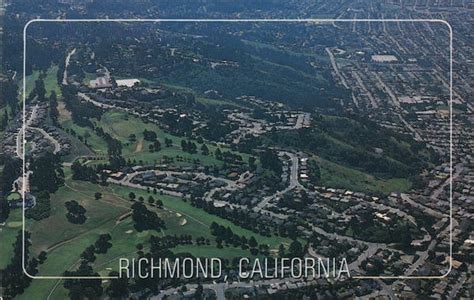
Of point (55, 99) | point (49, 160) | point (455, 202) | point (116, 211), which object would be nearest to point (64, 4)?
point (55, 99)

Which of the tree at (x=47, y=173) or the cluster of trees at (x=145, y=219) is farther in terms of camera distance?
the tree at (x=47, y=173)

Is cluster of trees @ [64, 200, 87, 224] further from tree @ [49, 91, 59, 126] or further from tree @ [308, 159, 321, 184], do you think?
tree @ [308, 159, 321, 184]

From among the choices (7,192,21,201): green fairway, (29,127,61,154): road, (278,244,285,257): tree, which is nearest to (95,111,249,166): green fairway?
(29,127,61,154): road

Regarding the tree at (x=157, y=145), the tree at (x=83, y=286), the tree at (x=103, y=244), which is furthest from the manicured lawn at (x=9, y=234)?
the tree at (x=157, y=145)

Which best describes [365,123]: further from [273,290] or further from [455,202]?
[273,290]

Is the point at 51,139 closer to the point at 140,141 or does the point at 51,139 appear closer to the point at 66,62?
the point at 140,141

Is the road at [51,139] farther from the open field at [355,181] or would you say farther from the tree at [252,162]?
the open field at [355,181]
